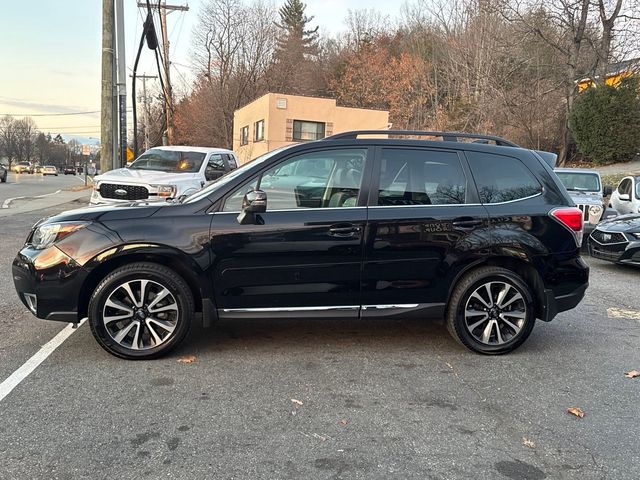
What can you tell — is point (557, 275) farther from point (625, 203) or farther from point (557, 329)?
point (625, 203)

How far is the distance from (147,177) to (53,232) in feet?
20.5

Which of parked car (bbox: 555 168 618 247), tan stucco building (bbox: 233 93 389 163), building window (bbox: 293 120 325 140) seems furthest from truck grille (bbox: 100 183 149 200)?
building window (bbox: 293 120 325 140)

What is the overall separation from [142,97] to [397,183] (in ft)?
191

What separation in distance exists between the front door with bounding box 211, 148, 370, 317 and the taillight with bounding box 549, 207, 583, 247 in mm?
1735

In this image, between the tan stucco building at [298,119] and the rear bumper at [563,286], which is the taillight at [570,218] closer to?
the rear bumper at [563,286]

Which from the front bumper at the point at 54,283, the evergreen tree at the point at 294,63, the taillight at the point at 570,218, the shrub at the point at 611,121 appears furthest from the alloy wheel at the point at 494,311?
the evergreen tree at the point at 294,63

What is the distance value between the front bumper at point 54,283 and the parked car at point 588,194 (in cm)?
907

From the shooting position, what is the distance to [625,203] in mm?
11719

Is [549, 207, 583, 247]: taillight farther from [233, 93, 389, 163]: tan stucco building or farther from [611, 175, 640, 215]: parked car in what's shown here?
[233, 93, 389, 163]: tan stucco building

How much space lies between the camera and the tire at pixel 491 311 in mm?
4312

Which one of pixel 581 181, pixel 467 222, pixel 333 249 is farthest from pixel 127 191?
pixel 581 181

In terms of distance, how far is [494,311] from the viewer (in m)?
4.38

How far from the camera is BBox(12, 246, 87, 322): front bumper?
3.89 meters

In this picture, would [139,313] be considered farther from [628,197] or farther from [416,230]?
[628,197]
